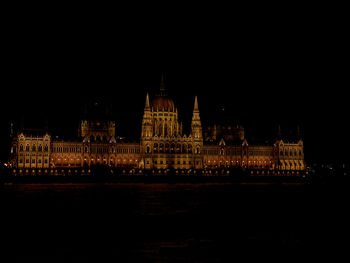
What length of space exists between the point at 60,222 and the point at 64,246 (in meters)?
9.71

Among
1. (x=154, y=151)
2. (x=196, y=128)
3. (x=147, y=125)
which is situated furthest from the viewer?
(x=196, y=128)

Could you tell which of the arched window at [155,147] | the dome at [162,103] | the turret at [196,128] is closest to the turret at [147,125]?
the arched window at [155,147]

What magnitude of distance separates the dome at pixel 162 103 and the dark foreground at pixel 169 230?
81.4 m

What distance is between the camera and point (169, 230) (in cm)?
3356

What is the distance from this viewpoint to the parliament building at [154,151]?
117 m

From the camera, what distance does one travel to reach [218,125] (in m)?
150

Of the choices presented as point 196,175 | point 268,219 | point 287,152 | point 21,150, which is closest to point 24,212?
point 268,219

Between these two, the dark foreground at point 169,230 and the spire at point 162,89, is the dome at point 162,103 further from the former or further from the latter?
the dark foreground at point 169,230

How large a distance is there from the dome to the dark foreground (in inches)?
3205

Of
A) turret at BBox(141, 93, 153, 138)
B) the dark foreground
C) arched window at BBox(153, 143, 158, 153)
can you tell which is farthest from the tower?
the dark foreground

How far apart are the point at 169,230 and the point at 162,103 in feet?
332

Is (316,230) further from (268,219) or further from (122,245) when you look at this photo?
(122,245)

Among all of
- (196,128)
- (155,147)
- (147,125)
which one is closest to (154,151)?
(155,147)

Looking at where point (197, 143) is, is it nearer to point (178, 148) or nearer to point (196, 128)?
point (196, 128)
